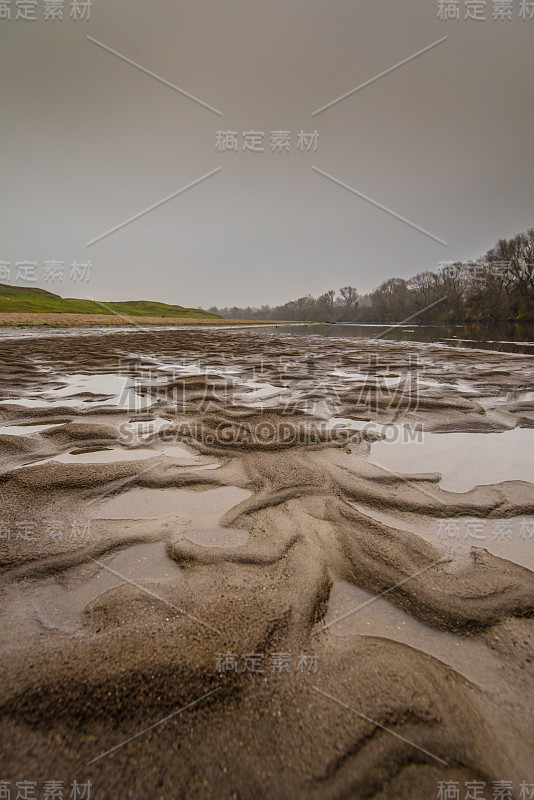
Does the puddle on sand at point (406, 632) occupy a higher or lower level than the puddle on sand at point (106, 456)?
lower

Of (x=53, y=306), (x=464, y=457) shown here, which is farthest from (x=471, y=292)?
(x=53, y=306)

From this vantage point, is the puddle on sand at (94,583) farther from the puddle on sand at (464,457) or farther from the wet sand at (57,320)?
the wet sand at (57,320)

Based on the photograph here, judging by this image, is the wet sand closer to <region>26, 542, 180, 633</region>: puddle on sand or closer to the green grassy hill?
the green grassy hill

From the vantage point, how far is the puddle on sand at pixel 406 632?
1166 millimetres

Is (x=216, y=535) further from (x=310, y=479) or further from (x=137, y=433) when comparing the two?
(x=137, y=433)

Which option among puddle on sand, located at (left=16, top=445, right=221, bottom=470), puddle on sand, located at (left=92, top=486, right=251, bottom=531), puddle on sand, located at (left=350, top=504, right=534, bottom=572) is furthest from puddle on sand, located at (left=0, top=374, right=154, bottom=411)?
puddle on sand, located at (left=350, top=504, right=534, bottom=572)

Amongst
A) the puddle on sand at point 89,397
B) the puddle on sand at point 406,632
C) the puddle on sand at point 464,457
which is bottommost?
the puddle on sand at point 406,632

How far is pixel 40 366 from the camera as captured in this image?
861 cm

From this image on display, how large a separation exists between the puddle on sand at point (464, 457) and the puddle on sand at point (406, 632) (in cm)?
139

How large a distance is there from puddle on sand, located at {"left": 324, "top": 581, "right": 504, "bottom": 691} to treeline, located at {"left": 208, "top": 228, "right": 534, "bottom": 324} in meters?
45.6

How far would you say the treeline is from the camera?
40.7 m

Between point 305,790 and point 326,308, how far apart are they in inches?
4395

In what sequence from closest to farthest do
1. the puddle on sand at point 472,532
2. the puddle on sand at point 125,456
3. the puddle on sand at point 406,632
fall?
the puddle on sand at point 406,632 → the puddle on sand at point 472,532 → the puddle on sand at point 125,456

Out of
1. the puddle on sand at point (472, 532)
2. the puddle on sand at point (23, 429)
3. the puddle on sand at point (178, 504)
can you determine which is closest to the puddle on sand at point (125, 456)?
the puddle on sand at point (178, 504)
